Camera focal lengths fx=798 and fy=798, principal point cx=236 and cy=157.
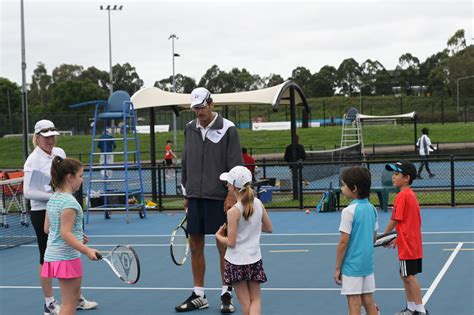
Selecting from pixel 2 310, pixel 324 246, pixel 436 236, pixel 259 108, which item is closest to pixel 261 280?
pixel 2 310

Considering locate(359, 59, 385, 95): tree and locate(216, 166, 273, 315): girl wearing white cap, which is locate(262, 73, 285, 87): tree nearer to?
locate(359, 59, 385, 95): tree

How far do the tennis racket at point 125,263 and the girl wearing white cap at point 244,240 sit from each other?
0.73 meters

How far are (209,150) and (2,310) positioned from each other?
2.84m

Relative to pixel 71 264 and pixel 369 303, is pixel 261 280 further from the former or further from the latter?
pixel 71 264

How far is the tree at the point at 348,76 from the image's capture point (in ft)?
384

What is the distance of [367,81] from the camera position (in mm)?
118625

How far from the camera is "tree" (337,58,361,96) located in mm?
117000

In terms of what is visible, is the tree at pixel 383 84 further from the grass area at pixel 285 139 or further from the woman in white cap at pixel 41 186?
the woman in white cap at pixel 41 186

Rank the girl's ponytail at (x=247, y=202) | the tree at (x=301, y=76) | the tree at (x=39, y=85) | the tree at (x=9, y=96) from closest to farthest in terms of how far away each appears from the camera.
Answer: the girl's ponytail at (x=247, y=202)
the tree at (x=9, y=96)
the tree at (x=301, y=76)
the tree at (x=39, y=85)

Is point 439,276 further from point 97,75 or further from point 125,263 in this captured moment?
point 97,75

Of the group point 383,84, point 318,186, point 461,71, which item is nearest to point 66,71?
point 383,84

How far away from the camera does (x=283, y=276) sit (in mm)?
→ 9758

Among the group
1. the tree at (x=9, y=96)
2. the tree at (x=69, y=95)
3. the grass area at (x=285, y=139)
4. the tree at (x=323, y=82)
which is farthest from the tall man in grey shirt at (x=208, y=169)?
the tree at (x=323, y=82)

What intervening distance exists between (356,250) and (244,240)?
0.90 metres
